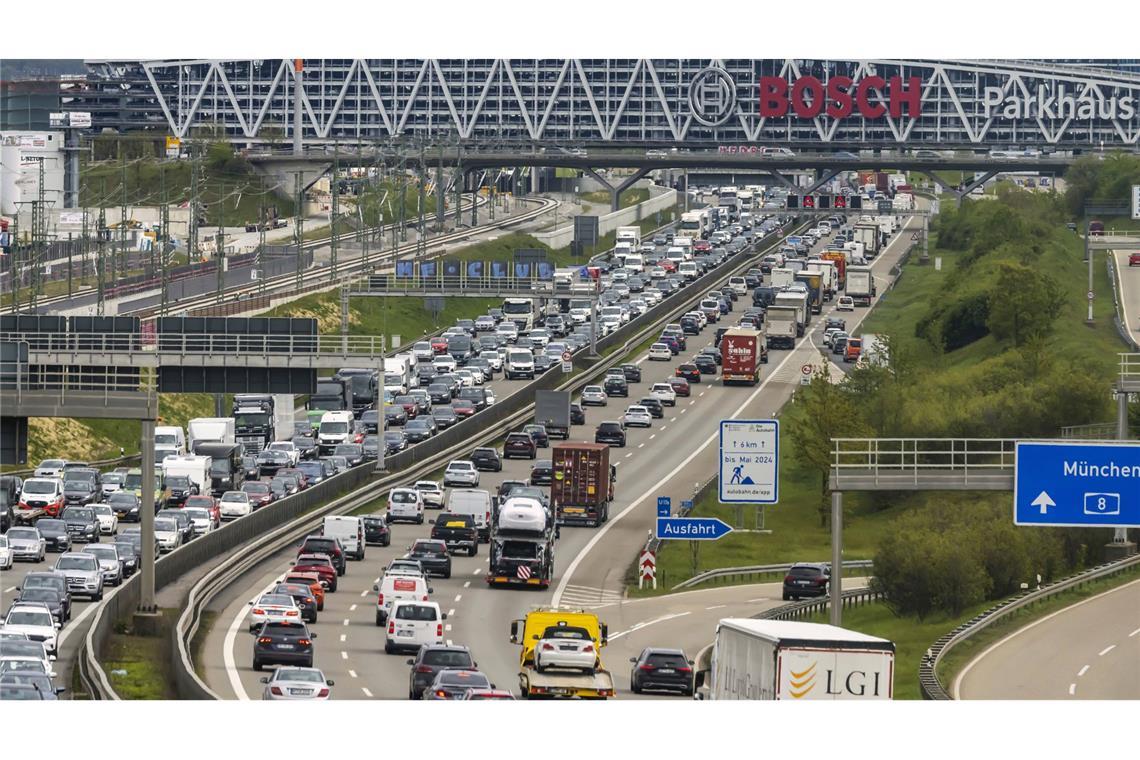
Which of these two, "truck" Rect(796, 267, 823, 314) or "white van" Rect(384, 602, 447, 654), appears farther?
"truck" Rect(796, 267, 823, 314)

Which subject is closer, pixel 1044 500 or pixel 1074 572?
pixel 1044 500

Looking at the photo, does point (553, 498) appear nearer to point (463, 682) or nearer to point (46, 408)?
point (46, 408)

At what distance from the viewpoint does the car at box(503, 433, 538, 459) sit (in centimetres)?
11312

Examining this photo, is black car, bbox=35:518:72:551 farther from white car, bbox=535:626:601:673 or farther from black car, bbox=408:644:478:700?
white car, bbox=535:626:601:673

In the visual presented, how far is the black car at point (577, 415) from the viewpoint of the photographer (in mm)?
124606

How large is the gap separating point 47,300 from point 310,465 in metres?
53.9

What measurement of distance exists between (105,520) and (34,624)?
24.8 m

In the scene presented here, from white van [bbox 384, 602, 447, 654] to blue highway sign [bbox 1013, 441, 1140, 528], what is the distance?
15.0m

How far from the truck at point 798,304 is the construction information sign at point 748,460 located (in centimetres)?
7861

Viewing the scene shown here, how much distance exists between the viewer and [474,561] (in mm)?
86625

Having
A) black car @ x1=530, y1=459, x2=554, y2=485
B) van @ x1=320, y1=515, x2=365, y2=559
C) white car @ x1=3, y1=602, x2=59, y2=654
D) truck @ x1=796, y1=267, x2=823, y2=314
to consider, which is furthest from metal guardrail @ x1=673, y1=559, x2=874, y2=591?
truck @ x1=796, y1=267, x2=823, y2=314

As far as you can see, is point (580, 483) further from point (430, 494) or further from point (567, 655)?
point (567, 655)

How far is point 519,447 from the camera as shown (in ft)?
372

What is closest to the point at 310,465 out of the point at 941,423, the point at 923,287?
the point at 941,423
